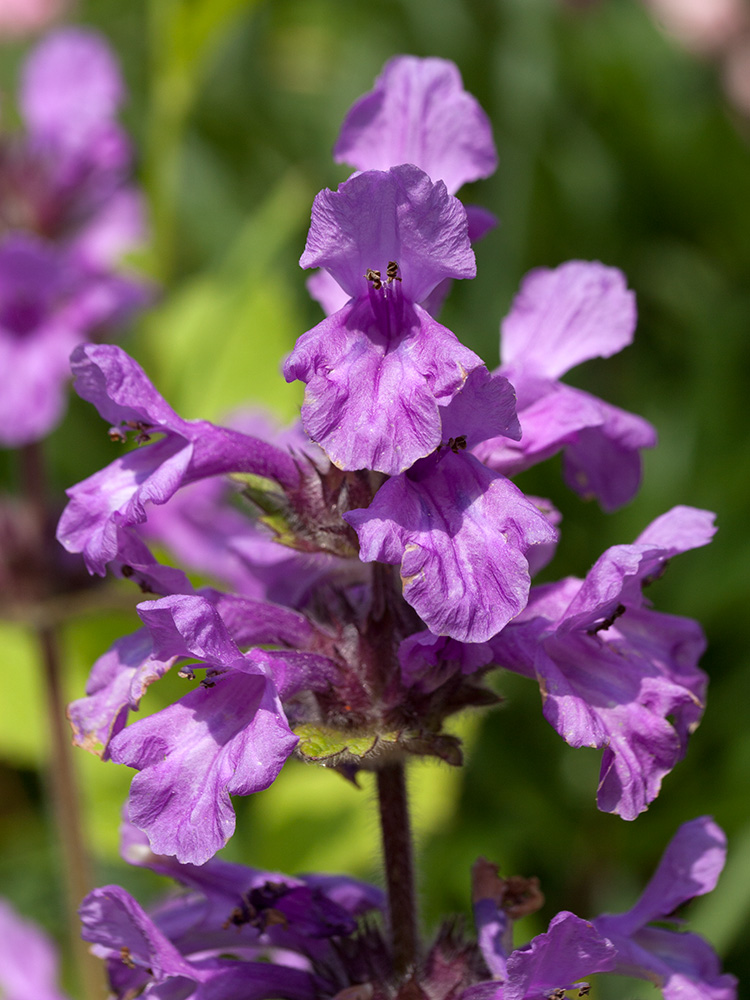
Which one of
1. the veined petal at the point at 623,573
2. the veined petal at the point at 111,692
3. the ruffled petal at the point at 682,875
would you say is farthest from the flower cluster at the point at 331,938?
the veined petal at the point at 623,573

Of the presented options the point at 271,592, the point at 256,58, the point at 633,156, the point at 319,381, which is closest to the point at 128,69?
the point at 256,58

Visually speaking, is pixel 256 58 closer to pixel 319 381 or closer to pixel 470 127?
pixel 470 127

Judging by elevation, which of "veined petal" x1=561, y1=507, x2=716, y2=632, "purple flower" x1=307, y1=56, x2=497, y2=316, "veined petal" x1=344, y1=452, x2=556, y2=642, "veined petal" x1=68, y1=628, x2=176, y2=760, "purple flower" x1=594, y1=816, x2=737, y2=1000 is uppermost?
"purple flower" x1=307, y1=56, x2=497, y2=316

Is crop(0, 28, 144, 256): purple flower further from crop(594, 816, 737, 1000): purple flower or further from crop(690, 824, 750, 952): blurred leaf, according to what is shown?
crop(594, 816, 737, 1000): purple flower

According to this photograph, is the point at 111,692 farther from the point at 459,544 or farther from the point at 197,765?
the point at 459,544

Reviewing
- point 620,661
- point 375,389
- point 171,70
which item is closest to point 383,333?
point 375,389

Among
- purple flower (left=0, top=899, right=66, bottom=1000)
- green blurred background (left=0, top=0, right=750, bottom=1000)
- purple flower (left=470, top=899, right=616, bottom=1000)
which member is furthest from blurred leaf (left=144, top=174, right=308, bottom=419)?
purple flower (left=470, top=899, right=616, bottom=1000)

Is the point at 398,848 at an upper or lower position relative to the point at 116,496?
lower
